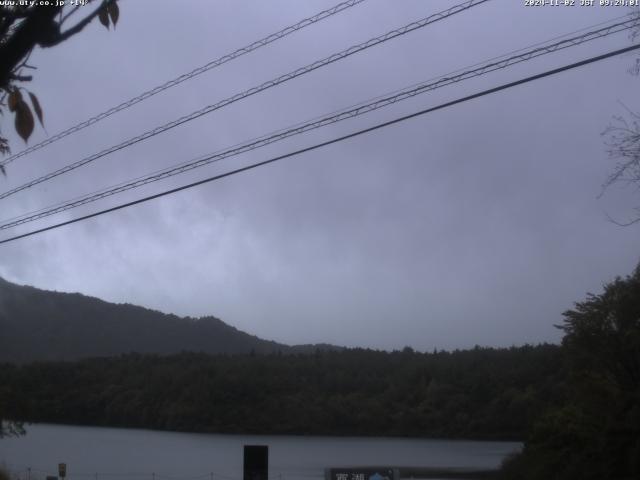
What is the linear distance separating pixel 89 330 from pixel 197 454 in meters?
42.8

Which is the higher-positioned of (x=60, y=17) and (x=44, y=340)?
(x=44, y=340)

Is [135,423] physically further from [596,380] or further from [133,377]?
[596,380]

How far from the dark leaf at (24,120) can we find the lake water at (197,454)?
32251mm

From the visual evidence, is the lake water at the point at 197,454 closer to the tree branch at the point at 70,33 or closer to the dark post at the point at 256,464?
the dark post at the point at 256,464

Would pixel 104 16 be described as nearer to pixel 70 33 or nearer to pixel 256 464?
pixel 70 33

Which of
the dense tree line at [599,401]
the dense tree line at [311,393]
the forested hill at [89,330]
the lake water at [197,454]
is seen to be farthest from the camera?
the forested hill at [89,330]

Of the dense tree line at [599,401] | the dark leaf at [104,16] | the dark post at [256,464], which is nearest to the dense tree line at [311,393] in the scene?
the dense tree line at [599,401]

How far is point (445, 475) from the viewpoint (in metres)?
40.9

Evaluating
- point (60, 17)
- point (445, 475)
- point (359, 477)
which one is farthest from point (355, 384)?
point (60, 17)

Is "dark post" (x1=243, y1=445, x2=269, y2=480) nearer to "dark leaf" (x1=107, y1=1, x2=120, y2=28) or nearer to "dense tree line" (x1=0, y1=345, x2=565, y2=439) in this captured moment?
"dark leaf" (x1=107, y1=1, x2=120, y2=28)

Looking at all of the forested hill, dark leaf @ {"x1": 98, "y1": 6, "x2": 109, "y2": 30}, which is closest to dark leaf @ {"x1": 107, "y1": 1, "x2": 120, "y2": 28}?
dark leaf @ {"x1": 98, "y1": 6, "x2": 109, "y2": 30}

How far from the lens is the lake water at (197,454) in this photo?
40.5 metres

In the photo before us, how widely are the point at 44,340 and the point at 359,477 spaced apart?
6669 cm

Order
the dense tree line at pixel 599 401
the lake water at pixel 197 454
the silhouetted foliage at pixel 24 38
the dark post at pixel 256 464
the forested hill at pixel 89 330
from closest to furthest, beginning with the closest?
the silhouetted foliage at pixel 24 38, the dark post at pixel 256 464, the dense tree line at pixel 599 401, the lake water at pixel 197 454, the forested hill at pixel 89 330
